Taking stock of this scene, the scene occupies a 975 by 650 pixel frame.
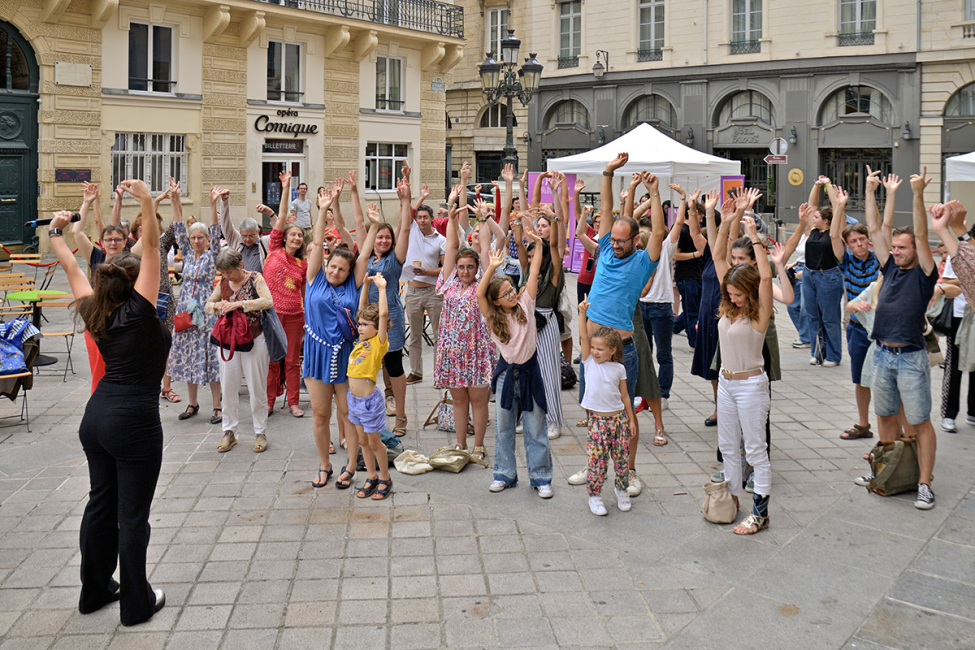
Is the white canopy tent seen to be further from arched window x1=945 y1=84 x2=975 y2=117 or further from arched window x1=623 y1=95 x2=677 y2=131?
arched window x1=623 y1=95 x2=677 y2=131

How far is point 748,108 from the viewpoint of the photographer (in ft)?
113

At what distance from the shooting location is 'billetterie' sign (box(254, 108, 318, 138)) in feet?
85.4

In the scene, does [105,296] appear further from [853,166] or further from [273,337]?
[853,166]

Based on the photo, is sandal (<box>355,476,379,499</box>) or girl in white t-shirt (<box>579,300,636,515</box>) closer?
girl in white t-shirt (<box>579,300,636,515</box>)

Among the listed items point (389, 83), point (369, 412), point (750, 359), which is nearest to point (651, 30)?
point (389, 83)

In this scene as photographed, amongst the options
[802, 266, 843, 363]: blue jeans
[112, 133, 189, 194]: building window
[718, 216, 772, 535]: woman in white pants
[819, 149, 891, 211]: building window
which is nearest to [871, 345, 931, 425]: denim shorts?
[718, 216, 772, 535]: woman in white pants

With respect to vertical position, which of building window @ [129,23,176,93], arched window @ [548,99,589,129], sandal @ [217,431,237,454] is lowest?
sandal @ [217,431,237,454]

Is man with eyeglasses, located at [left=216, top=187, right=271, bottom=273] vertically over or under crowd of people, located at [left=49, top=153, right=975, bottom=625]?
over

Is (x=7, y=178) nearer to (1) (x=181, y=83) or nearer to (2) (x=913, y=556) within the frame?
(1) (x=181, y=83)

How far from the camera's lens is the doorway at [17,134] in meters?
21.3

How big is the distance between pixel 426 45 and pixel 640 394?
25.1 m

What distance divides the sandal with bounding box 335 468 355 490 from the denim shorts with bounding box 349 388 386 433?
471mm

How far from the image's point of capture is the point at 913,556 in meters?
5.36

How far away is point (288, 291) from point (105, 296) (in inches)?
159
